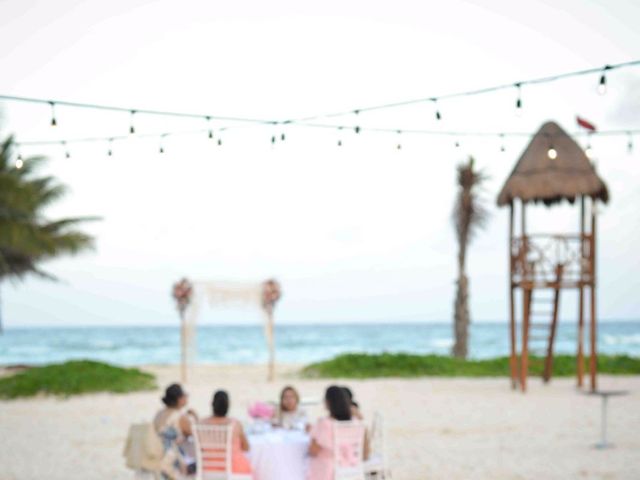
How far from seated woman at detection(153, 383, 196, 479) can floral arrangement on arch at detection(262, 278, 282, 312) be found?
484 inches

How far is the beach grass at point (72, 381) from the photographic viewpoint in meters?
17.6

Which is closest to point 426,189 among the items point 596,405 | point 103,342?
point 596,405

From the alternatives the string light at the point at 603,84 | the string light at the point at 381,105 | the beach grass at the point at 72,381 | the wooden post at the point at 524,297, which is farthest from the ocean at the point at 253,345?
the string light at the point at 603,84

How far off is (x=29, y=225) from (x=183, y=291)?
7.07 meters

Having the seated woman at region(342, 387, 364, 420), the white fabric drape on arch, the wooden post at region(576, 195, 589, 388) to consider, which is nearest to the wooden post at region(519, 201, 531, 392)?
the wooden post at region(576, 195, 589, 388)

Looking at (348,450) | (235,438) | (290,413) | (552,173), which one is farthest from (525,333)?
(235,438)

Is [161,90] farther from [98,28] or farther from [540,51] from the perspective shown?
[540,51]

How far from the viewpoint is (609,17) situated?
573 inches

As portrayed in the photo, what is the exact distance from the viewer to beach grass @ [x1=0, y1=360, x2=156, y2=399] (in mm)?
17625

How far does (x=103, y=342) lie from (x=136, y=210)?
33609 mm

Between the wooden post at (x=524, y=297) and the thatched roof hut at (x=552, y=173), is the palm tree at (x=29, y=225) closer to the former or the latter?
the thatched roof hut at (x=552, y=173)

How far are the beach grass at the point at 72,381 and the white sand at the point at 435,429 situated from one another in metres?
0.66

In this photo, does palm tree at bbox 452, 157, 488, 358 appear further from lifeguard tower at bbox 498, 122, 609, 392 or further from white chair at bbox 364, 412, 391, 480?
white chair at bbox 364, 412, 391, 480

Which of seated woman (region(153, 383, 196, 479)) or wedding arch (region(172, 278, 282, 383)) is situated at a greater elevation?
wedding arch (region(172, 278, 282, 383))
